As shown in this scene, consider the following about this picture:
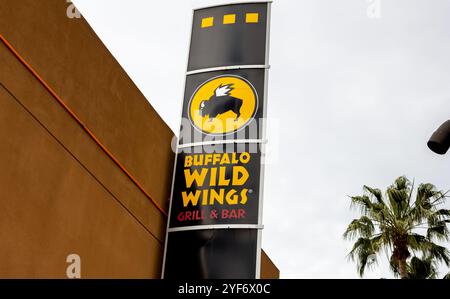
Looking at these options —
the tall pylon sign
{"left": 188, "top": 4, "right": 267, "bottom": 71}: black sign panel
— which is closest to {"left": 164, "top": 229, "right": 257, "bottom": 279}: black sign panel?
the tall pylon sign

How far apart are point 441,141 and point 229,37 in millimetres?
8578

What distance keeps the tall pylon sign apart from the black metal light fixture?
642 centimetres

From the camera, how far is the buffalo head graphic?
1348 centimetres

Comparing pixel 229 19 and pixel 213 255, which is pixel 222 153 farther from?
pixel 229 19

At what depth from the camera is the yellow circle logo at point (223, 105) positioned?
1340 cm

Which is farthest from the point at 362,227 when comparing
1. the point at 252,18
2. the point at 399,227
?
the point at 252,18

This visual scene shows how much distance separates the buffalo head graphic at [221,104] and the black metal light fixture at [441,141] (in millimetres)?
7311

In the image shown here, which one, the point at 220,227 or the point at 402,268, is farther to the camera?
the point at 402,268

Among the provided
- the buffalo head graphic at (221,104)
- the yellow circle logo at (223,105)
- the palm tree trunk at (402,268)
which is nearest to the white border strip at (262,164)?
the yellow circle logo at (223,105)

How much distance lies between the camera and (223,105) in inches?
532

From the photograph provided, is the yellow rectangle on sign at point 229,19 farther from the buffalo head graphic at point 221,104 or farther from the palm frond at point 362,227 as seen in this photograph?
→ the palm frond at point 362,227

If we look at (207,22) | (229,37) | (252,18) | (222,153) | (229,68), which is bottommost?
(222,153)

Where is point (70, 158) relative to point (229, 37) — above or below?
below
